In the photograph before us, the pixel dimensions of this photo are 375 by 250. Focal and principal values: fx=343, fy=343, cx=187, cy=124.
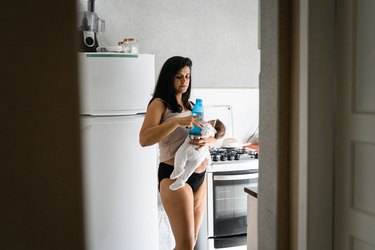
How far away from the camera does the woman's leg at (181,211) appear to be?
1869 mm

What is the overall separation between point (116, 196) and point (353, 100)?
188cm

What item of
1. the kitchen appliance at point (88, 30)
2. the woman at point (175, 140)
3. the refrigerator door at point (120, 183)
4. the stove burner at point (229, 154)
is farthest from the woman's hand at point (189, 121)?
the kitchen appliance at point (88, 30)

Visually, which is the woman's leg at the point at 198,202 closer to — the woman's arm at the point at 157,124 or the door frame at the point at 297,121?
the woman's arm at the point at 157,124

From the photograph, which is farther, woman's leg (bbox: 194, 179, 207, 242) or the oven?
the oven

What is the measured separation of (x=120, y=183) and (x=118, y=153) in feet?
0.75

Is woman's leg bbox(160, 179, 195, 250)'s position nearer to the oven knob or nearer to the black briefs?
the black briefs

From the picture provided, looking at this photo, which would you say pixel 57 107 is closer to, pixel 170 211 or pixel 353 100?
pixel 353 100

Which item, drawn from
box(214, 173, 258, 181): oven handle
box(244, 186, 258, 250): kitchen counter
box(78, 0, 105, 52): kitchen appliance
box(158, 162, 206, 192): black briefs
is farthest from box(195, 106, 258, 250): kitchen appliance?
box(78, 0, 105, 52): kitchen appliance

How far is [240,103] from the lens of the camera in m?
3.53

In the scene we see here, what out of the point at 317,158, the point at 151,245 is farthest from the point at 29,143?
the point at 151,245

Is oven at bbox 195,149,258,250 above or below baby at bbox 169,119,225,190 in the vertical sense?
below

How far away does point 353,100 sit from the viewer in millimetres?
1194

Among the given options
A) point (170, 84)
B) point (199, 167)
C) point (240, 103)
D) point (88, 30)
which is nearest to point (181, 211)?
point (199, 167)

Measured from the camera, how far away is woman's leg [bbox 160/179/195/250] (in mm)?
1869
